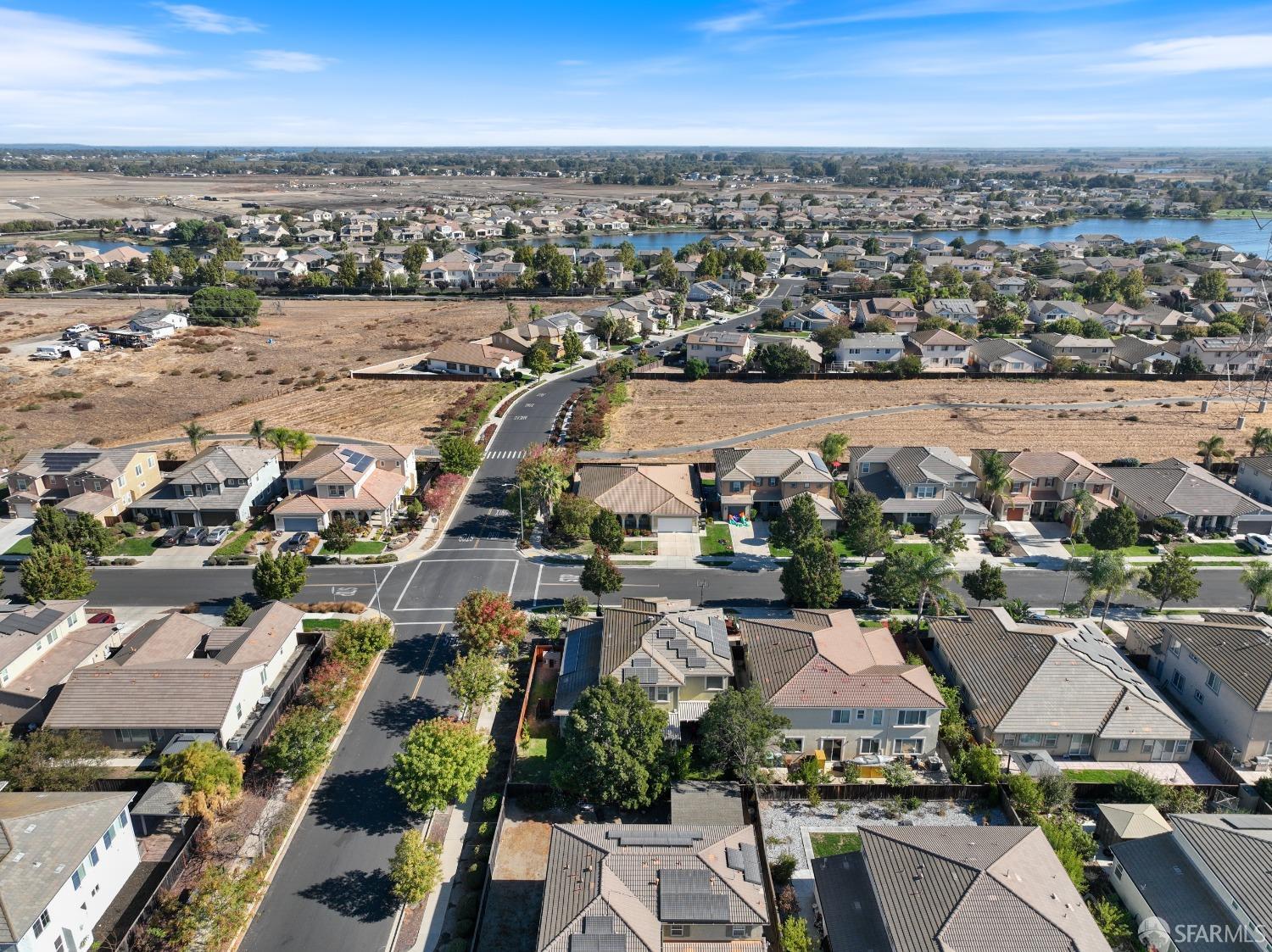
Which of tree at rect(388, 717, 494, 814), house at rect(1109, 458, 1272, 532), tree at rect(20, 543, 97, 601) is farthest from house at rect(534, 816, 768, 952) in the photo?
house at rect(1109, 458, 1272, 532)

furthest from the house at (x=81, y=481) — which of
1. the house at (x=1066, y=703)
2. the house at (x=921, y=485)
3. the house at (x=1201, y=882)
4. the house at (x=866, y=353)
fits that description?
the house at (x=866, y=353)

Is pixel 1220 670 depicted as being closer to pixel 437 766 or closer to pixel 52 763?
pixel 437 766

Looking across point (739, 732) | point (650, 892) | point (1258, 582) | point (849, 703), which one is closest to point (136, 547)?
point (739, 732)

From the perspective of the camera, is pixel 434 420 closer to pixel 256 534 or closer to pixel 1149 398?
pixel 256 534

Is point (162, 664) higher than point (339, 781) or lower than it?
higher

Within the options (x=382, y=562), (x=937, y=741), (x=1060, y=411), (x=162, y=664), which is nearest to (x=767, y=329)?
(x=1060, y=411)

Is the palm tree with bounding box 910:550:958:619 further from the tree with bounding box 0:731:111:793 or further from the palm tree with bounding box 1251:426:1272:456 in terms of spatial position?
the palm tree with bounding box 1251:426:1272:456
